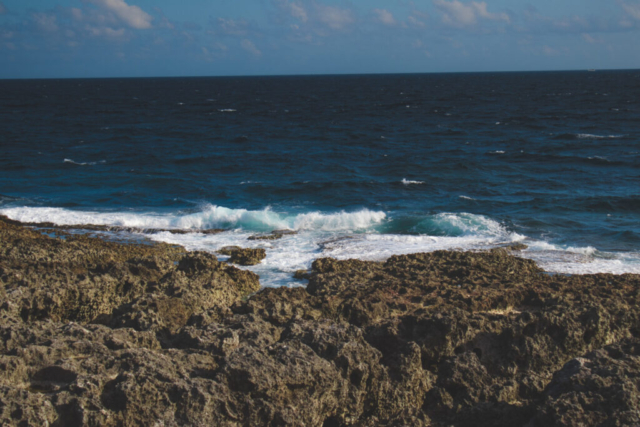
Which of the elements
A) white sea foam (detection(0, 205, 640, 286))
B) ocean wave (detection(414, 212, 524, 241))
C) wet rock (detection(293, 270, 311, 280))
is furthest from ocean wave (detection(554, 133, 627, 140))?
wet rock (detection(293, 270, 311, 280))

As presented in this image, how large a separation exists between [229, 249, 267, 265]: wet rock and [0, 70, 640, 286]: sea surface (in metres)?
0.50

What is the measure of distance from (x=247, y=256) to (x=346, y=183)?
14853mm

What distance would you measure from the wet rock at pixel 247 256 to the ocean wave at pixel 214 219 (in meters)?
4.81

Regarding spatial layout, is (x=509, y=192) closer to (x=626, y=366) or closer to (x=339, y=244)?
(x=339, y=244)

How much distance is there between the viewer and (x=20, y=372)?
7.10 m

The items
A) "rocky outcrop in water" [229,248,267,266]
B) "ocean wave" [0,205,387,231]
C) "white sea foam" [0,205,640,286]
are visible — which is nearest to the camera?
"rocky outcrop in water" [229,248,267,266]

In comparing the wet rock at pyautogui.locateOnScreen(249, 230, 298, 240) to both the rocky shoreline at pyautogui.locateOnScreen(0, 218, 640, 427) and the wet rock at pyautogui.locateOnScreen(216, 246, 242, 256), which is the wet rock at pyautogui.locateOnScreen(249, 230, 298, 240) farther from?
the rocky shoreline at pyautogui.locateOnScreen(0, 218, 640, 427)

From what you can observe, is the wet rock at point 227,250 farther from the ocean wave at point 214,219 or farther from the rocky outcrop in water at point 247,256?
the ocean wave at point 214,219

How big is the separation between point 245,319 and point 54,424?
146 inches

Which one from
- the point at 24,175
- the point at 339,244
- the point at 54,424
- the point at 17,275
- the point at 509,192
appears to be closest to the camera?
the point at 54,424

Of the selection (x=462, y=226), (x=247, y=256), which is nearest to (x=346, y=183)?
(x=462, y=226)

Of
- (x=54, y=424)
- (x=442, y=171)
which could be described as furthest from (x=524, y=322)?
(x=442, y=171)

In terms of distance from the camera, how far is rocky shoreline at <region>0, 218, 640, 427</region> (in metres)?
6.75

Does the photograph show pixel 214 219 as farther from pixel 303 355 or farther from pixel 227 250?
pixel 303 355
